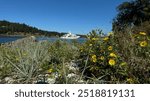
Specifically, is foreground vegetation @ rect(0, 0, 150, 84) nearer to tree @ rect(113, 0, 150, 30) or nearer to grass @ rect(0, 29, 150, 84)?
grass @ rect(0, 29, 150, 84)

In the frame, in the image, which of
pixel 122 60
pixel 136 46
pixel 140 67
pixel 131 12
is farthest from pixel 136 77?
pixel 131 12

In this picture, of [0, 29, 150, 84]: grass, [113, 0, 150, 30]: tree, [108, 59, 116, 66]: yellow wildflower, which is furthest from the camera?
[113, 0, 150, 30]: tree

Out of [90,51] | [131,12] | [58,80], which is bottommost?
[58,80]

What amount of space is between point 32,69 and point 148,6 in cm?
2614

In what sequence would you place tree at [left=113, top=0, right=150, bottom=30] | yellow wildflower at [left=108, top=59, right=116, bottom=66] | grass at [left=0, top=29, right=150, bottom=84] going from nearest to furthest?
grass at [left=0, top=29, right=150, bottom=84] → yellow wildflower at [left=108, top=59, right=116, bottom=66] → tree at [left=113, top=0, right=150, bottom=30]

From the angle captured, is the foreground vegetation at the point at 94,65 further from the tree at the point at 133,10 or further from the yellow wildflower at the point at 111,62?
the tree at the point at 133,10

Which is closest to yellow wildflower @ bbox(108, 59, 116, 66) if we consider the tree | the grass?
the grass

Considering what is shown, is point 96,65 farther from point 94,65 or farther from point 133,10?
point 133,10

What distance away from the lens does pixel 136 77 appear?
387 cm

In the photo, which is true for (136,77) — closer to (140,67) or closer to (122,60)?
(140,67)

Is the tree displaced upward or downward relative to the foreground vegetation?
upward

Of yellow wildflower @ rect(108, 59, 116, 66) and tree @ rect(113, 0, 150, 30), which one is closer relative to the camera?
yellow wildflower @ rect(108, 59, 116, 66)

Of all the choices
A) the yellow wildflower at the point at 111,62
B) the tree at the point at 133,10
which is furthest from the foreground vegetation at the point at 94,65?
the tree at the point at 133,10

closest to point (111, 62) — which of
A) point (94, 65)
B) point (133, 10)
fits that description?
point (94, 65)
